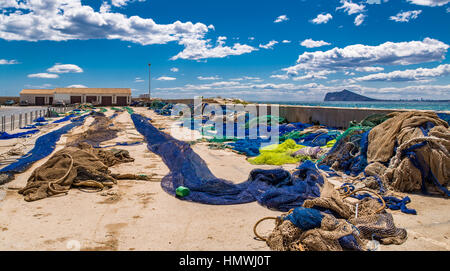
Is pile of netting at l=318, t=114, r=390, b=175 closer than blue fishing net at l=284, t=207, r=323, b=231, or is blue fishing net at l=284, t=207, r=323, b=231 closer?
blue fishing net at l=284, t=207, r=323, b=231

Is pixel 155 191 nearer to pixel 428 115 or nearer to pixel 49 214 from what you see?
pixel 49 214

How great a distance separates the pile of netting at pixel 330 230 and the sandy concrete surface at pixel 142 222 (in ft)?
0.56

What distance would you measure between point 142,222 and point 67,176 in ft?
7.72

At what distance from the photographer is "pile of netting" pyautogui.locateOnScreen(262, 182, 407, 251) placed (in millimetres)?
3367

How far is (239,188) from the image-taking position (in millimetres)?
5695

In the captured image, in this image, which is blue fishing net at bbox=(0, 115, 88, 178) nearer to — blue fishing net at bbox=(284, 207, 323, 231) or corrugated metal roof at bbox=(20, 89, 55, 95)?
blue fishing net at bbox=(284, 207, 323, 231)

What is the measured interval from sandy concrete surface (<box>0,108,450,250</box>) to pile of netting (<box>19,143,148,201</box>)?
0.21 metres

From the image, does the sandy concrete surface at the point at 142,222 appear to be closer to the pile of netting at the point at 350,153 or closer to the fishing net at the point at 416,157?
the fishing net at the point at 416,157

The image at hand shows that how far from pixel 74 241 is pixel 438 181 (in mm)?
5904

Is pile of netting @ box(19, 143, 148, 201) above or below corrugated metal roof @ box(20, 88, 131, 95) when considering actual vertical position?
below

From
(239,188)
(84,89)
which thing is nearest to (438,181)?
(239,188)

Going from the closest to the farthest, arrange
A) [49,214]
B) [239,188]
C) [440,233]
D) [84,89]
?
[440,233], [49,214], [239,188], [84,89]

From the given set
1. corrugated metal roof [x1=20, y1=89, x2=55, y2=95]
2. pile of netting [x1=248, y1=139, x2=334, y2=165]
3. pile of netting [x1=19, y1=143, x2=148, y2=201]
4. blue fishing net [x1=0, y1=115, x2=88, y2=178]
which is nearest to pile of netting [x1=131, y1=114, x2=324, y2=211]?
pile of netting [x1=19, y1=143, x2=148, y2=201]
